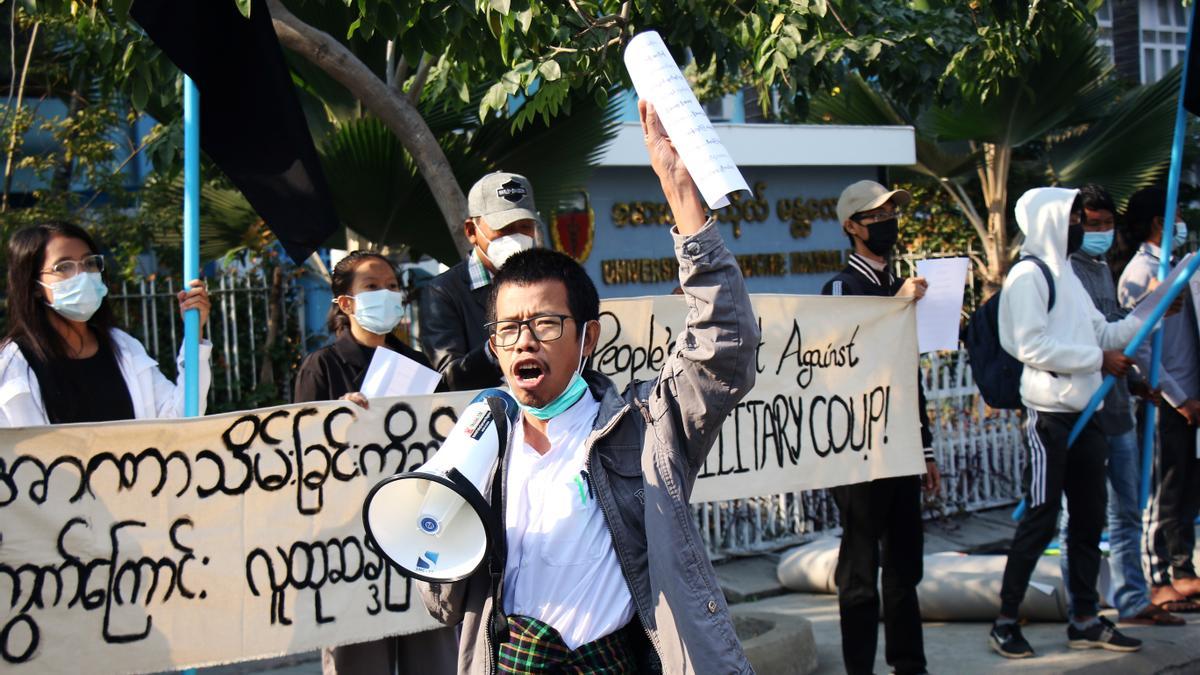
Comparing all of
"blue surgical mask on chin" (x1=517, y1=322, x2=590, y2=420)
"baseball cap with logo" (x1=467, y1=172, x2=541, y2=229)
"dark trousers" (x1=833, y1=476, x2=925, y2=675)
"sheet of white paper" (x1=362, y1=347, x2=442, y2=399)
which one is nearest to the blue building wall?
"dark trousers" (x1=833, y1=476, x2=925, y2=675)

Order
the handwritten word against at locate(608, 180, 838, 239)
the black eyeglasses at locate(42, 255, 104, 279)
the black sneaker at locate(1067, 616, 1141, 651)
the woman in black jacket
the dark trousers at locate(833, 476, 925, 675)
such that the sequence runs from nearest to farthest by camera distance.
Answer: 1. the black eyeglasses at locate(42, 255, 104, 279)
2. the woman in black jacket
3. the dark trousers at locate(833, 476, 925, 675)
4. the black sneaker at locate(1067, 616, 1141, 651)
5. the handwritten word against at locate(608, 180, 838, 239)

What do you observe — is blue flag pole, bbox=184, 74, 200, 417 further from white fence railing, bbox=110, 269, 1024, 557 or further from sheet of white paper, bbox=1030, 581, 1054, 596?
white fence railing, bbox=110, 269, 1024, 557

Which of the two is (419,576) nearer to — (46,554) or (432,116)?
(46,554)

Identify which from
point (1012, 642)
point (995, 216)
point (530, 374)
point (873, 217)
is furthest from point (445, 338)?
point (995, 216)

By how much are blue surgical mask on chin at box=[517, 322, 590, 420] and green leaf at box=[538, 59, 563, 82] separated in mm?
2602

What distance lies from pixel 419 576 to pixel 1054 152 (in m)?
13.2

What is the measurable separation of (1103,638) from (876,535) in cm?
145

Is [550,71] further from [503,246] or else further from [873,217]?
[873,217]

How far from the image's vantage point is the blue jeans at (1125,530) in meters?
6.09

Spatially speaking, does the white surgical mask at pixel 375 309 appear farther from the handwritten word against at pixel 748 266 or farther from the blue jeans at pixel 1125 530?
the handwritten word against at pixel 748 266

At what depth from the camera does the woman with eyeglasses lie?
389 centimetres

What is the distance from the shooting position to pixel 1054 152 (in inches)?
565

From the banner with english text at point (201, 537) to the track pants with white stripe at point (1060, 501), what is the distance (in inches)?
107

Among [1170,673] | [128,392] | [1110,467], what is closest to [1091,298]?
[1110,467]
